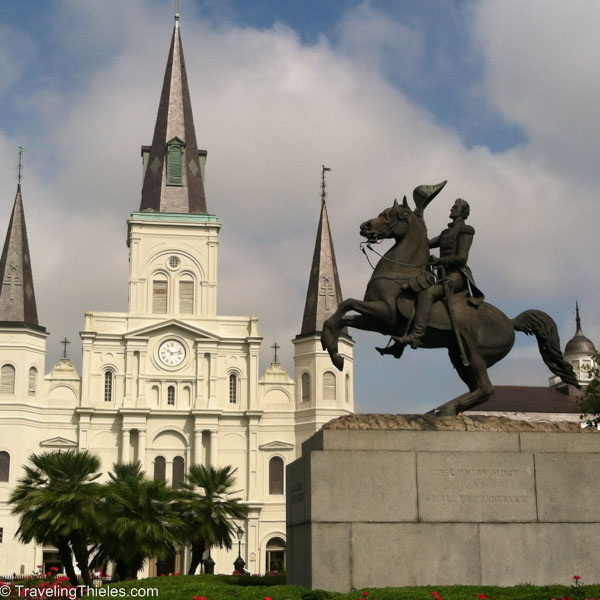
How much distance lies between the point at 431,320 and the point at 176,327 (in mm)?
53978

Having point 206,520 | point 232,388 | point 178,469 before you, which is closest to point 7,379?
point 178,469


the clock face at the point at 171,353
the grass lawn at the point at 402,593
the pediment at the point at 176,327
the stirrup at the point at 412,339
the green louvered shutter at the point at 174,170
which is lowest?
the grass lawn at the point at 402,593

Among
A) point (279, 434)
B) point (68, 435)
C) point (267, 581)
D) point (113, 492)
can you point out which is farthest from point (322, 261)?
point (267, 581)

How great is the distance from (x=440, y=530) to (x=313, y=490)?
4.80 feet

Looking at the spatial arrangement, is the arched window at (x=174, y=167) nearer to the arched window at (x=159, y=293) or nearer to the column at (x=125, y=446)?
the arched window at (x=159, y=293)

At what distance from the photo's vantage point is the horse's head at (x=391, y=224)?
13117 mm

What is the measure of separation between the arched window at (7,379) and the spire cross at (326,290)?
19691mm

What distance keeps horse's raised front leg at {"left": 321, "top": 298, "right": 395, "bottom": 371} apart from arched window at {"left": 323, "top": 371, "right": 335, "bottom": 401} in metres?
52.9

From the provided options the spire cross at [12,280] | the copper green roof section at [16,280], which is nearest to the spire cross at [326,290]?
the copper green roof section at [16,280]

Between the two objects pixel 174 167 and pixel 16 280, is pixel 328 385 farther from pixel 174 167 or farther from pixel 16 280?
pixel 16 280

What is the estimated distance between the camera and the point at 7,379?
63125mm

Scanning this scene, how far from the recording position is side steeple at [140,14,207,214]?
2778 inches

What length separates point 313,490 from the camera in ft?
37.9

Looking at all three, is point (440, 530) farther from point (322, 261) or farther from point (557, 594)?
point (322, 261)
